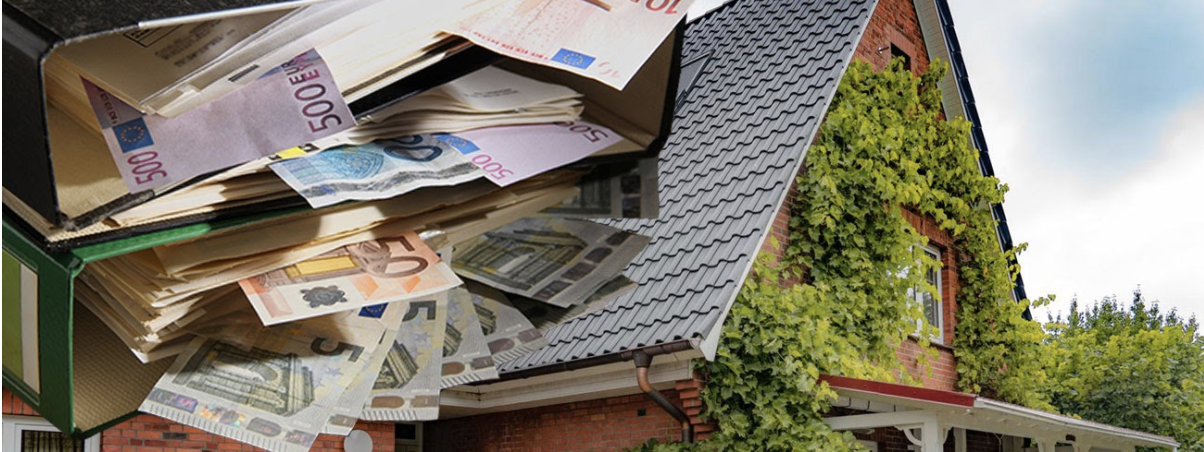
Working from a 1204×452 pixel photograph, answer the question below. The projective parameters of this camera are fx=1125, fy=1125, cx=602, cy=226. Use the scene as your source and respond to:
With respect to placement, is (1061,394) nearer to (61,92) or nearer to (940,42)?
(940,42)

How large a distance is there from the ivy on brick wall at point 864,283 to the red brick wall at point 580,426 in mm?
239

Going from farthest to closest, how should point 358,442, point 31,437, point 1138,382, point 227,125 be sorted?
1. point 1138,382
2. point 358,442
3. point 31,437
4. point 227,125

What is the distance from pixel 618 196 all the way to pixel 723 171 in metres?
7.34

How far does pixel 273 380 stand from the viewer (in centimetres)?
262

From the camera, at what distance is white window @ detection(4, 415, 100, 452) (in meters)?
5.85

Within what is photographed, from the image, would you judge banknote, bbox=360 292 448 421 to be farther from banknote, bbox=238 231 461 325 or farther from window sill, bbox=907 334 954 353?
window sill, bbox=907 334 954 353

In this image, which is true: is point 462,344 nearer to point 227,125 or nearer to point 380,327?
point 380,327

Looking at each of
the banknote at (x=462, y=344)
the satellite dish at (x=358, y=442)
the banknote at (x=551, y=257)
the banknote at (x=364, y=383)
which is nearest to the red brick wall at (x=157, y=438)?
the satellite dish at (x=358, y=442)

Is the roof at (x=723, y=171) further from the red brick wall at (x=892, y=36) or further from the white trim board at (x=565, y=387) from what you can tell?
the red brick wall at (x=892, y=36)

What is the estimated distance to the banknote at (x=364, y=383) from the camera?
2734 mm

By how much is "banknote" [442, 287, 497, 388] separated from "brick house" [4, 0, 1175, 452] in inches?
137

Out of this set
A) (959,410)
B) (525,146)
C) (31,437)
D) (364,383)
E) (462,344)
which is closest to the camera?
(525,146)

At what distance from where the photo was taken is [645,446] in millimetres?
8742

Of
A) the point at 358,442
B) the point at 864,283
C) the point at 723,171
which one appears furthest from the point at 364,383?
the point at 864,283
